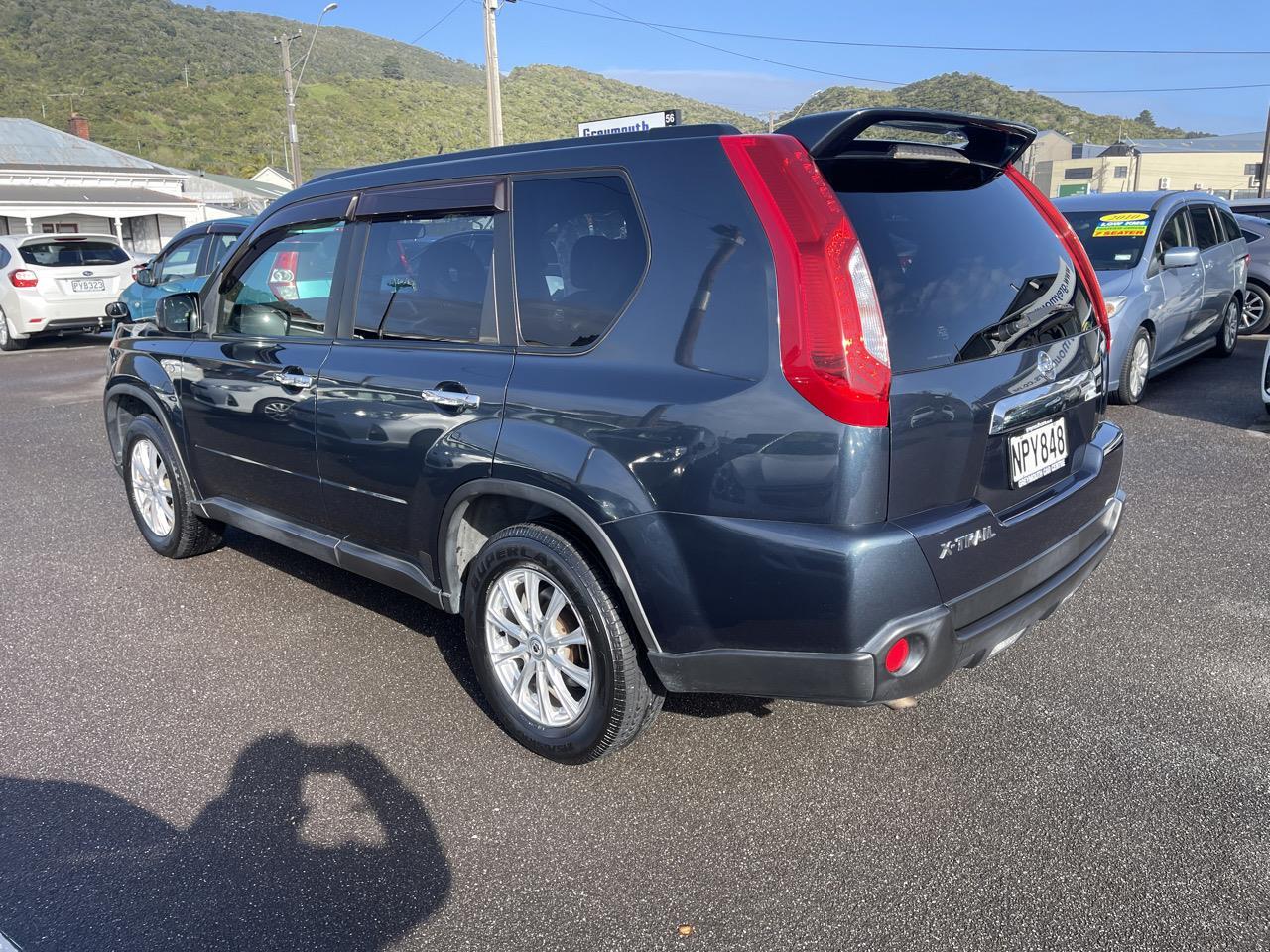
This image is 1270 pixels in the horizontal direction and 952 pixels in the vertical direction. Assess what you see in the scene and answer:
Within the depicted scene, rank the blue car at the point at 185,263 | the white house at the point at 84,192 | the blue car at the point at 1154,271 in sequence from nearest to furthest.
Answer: the blue car at the point at 1154,271, the blue car at the point at 185,263, the white house at the point at 84,192

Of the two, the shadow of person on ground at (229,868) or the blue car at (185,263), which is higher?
the blue car at (185,263)

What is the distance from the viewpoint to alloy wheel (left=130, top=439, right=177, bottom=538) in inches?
201

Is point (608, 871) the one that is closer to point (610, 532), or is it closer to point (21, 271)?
point (610, 532)

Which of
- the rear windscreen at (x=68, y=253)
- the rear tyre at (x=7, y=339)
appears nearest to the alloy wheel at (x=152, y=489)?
the rear windscreen at (x=68, y=253)

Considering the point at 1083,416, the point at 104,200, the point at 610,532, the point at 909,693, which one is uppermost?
the point at 104,200

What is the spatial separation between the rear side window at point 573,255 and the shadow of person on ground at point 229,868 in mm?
1530

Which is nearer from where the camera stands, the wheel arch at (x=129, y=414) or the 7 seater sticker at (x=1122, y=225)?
the wheel arch at (x=129, y=414)

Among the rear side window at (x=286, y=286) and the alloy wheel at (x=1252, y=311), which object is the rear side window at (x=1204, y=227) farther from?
the rear side window at (x=286, y=286)

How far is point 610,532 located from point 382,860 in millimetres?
1103

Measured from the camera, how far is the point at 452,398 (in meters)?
3.17

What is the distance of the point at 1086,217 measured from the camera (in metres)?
8.64

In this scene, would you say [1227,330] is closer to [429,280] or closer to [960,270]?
[960,270]

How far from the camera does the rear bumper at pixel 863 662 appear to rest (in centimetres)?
247

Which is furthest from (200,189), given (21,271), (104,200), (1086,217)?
(1086,217)
